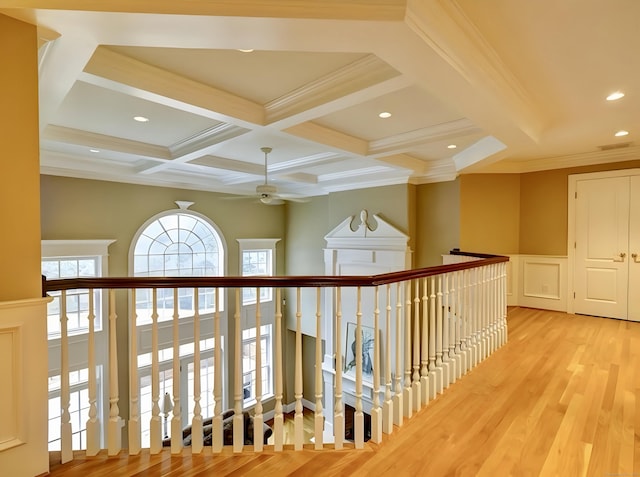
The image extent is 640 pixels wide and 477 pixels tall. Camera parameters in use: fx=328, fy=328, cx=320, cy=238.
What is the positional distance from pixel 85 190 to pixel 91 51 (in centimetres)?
409

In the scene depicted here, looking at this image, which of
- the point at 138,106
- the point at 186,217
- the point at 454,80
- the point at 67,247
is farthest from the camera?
the point at 186,217

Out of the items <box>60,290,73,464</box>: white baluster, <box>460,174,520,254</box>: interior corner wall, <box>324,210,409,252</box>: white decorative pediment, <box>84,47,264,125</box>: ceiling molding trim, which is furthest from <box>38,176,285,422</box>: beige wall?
<box>460,174,520,254</box>: interior corner wall

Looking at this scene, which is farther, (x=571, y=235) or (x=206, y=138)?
(x=571, y=235)

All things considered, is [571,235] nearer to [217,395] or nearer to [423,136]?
[423,136]

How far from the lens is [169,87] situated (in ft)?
8.35

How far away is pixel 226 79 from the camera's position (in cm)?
261

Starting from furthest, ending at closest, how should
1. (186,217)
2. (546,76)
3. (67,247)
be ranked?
(186,217)
(67,247)
(546,76)

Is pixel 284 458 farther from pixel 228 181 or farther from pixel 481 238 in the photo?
pixel 228 181

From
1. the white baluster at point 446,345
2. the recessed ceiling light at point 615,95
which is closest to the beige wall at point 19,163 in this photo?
the white baluster at point 446,345

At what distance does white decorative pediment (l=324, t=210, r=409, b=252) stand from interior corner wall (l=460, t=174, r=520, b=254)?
3.43 feet

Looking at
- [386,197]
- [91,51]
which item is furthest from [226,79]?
[386,197]

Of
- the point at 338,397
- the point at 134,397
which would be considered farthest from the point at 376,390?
the point at 134,397

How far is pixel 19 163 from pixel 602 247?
248 inches

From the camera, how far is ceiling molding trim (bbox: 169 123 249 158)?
3.59m
